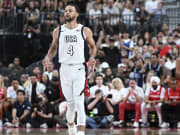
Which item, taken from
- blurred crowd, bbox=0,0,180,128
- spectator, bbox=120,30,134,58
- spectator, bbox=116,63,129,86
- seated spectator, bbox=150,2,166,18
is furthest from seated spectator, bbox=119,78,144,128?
seated spectator, bbox=150,2,166,18

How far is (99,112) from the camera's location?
15.0 metres

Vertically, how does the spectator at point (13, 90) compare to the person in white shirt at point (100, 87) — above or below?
below

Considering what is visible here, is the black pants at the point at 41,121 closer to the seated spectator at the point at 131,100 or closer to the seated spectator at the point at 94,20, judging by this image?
the seated spectator at the point at 131,100

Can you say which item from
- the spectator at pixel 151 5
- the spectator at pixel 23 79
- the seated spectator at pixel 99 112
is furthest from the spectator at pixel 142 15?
the seated spectator at pixel 99 112

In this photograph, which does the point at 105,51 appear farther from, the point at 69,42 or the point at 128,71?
the point at 69,42

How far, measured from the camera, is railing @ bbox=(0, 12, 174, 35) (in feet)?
69.0

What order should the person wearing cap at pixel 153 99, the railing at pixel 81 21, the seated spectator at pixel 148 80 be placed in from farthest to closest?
the railing at pixel 81 21
the seated spectator at pixel 148 80
the person wearing cap at pixel 153 99

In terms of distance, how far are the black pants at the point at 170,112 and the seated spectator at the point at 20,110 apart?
4.32m

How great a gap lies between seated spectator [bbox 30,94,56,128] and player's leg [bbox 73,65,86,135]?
5988 millimetres

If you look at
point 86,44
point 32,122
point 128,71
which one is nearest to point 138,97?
point 128,71

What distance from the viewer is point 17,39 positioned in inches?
829

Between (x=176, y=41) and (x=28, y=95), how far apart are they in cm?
607

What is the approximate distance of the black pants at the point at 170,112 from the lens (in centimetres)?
A: 1510

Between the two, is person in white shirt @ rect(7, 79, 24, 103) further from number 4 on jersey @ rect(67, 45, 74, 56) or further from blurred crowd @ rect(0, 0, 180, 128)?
number 4 on jersey @ rect(67, 45, 74, 56)
